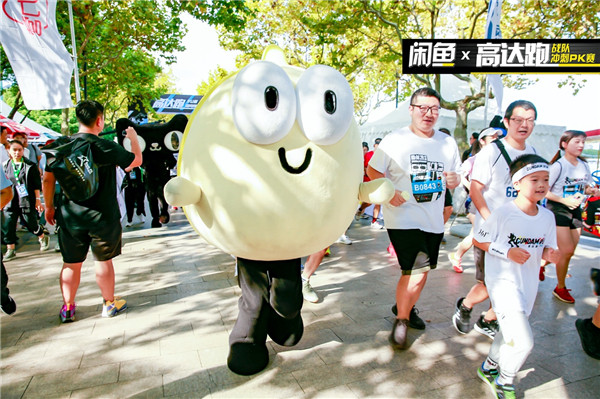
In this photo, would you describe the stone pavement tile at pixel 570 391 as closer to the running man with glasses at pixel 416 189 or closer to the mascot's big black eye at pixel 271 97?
the running man with glasses at pixel 416 189

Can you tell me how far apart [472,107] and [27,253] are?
10.9m

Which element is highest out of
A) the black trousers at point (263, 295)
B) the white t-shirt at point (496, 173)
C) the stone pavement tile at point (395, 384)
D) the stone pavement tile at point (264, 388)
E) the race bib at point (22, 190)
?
the white t-shirt at point (496, 173)

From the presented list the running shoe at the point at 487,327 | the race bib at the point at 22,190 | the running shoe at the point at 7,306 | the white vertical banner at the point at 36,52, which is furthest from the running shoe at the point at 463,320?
the race bib at the point at 22,190

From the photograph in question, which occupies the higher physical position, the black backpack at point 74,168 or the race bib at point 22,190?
the black backpack at point 74,168

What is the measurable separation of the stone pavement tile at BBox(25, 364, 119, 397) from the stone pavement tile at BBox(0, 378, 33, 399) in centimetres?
4

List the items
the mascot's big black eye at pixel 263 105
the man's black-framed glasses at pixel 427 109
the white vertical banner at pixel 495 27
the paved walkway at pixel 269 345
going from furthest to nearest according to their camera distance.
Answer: the white vertical banner at pixel 495 27
the man's black-framed glasses at pixel 427 109
the paved walkway at pixel 269 345
the mascot's big black eye at pixel 263 105

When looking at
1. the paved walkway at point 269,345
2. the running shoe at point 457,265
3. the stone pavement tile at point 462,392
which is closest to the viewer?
the stone pavement tile at point 462,392

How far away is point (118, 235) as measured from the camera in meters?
3.70

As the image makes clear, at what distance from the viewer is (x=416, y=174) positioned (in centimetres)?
316

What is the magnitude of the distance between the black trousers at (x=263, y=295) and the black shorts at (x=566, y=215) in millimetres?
3117

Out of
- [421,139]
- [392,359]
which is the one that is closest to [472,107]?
[421,139]

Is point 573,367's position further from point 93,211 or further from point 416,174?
point 93,211

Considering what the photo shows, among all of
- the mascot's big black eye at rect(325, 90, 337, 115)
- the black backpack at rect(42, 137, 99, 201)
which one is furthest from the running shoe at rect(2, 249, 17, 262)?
the mascot's big black eye at rect(325, 90, 337, 115)

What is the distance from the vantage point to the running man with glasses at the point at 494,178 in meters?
3.32
